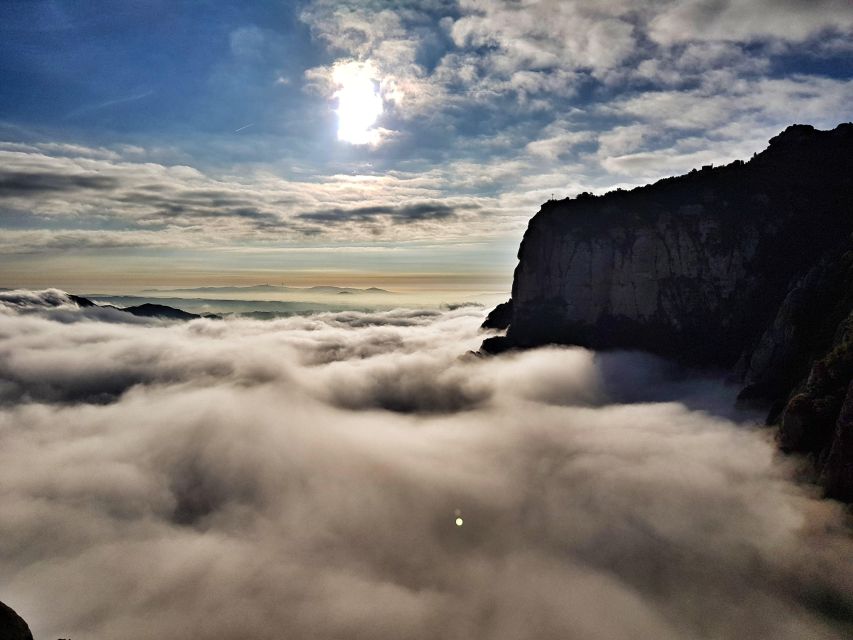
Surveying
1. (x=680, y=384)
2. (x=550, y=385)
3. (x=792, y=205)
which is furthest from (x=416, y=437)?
(x=792, y=205)

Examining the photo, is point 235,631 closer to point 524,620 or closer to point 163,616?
point 163,616

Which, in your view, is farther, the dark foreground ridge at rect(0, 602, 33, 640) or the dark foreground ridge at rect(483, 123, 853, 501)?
the dark foreground ridge at rect(483, 123, 853, 501)

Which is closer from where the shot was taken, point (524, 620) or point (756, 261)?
point (524, 620)

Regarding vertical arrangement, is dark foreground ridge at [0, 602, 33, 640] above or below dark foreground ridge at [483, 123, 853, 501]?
below

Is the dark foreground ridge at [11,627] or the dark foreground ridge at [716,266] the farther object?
the dark foreground ridge at [716,266]
